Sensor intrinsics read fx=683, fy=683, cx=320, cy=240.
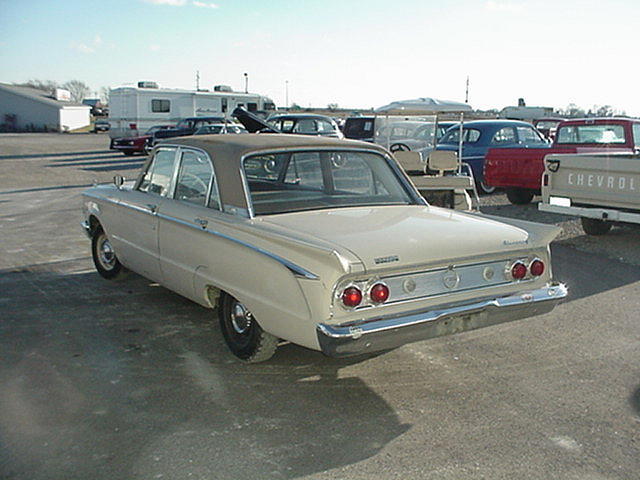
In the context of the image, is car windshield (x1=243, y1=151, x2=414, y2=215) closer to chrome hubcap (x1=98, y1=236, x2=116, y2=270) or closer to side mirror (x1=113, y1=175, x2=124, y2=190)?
side mirror (x1=113, y1=175, x2=124, y2=190)

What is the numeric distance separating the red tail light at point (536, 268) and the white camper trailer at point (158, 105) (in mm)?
24737

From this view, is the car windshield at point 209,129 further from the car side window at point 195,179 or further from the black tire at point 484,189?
the car side window at point 195,179

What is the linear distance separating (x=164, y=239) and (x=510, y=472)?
10.3 ft

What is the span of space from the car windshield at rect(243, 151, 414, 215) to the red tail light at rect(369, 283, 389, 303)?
3.60 feet

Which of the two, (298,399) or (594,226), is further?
(594,226)

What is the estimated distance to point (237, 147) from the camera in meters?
4.83

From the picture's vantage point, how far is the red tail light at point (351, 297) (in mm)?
3752

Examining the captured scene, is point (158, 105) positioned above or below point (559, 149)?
above

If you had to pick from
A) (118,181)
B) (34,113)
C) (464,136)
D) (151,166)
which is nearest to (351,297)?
(151,166)

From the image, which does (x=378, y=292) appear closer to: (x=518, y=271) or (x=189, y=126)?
(x=518, y=271)

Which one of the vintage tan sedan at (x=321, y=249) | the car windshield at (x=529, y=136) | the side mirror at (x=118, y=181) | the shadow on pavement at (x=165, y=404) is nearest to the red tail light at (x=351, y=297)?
the vintage tan sedan at (x=321, y=249)

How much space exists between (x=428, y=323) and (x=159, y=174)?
294 cm

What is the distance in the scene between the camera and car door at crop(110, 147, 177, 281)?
5.56m

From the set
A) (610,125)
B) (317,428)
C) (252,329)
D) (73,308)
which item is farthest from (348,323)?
(610,125)
